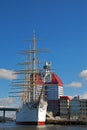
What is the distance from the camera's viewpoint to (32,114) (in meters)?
138

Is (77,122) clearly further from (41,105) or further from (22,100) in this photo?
(22,100)

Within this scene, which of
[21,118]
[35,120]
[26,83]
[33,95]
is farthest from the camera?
[26,83]

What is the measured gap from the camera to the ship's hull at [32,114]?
448 feet

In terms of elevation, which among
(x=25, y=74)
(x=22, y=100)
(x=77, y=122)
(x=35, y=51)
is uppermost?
(x=35, y=51)

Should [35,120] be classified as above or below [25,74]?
below

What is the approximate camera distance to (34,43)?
538 ft

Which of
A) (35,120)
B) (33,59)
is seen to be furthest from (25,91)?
(35,120)

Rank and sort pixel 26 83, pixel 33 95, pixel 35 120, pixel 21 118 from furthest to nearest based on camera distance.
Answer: pixel 26 83 < pixel 33 95 < pixel 21 118 < pixel 35 120

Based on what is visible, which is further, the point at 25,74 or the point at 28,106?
the point at 25,74

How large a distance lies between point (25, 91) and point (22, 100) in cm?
1094

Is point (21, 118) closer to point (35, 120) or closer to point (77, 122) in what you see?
point (35, 120)

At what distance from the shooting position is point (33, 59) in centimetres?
16338

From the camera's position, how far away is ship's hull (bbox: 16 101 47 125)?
136 metres

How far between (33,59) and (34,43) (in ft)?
25.6
